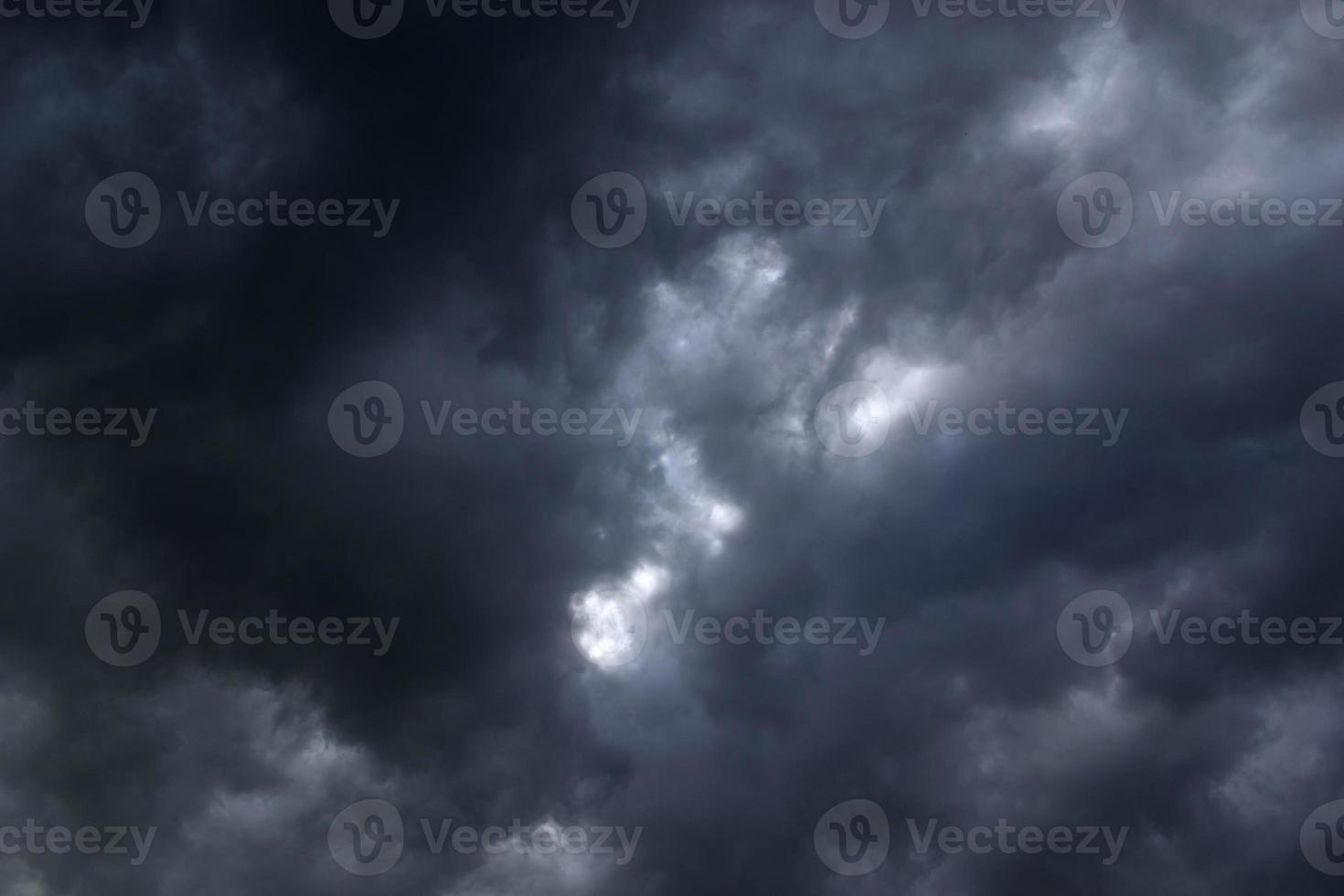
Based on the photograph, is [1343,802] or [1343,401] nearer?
[1343,401]

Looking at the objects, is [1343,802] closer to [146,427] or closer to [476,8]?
[476,8]

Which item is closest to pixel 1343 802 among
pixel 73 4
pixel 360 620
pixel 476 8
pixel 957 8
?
pixel 957 8

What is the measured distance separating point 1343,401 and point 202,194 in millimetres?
93091

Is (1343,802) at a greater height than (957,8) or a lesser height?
lesser

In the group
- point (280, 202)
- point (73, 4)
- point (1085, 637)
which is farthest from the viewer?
point (1085, 637)

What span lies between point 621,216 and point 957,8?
35.4 m

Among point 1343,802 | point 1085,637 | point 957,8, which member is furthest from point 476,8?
point 1343,802

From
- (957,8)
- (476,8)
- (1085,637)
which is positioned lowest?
(1085,637)

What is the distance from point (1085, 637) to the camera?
73.1 meters

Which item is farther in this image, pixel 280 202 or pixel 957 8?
pixel 957 8

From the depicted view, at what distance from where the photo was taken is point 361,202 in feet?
215

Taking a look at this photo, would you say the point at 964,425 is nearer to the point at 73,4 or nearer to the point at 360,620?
the point at 360,620

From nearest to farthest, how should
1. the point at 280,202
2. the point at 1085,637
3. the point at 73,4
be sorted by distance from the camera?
1. the point at 280,202
2. the point at 73,4
3. the point at 1085,637

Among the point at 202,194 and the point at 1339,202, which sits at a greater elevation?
the point at 1339,202
